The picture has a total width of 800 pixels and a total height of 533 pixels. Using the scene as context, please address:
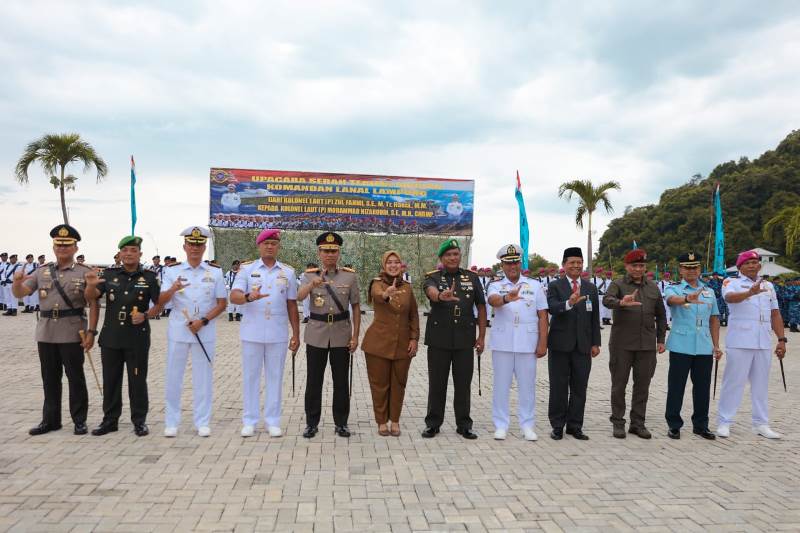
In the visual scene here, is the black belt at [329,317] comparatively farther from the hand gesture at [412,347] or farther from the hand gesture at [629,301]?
the hand gesture at [629,301]

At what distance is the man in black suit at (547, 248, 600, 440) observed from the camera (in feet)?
18.8

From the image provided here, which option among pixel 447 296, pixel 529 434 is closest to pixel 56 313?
pixel 447 296

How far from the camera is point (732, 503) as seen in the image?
4.05m

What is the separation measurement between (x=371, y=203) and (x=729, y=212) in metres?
27.9

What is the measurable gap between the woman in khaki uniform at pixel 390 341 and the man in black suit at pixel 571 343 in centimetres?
143

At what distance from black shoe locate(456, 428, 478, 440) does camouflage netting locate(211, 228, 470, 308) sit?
15.9 metres

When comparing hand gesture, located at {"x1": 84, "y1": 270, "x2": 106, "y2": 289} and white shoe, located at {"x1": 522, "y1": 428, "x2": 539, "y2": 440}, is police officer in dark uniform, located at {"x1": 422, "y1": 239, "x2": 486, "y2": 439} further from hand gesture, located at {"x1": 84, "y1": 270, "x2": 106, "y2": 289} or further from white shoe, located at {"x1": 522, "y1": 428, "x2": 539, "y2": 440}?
hand gesture, located at {"x1": 84, "y1": 270, "x2": 106, "y2": 289}

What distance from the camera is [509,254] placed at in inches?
228

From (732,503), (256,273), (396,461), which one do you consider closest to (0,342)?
(256,273)

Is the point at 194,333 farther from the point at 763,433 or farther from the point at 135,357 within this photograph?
the point at 763,433

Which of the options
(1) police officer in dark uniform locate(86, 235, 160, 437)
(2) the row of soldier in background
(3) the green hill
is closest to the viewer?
(1) police officer in dark uniform locate(86, 235, 160, 437)

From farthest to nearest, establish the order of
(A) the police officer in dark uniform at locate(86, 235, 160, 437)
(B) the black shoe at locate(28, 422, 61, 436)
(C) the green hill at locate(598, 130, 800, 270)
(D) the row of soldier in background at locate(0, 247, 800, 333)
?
1. (C) the green hill at locate(598, 130, 800, 270)
2. (D) the row of soldier in background at locate(0, 247, 800, 333)
3. (A) the police officer in dark uniform at locate(86, 235, 160, 437)
4. (B) the black shoe at locate(28, 422, 61, 436)

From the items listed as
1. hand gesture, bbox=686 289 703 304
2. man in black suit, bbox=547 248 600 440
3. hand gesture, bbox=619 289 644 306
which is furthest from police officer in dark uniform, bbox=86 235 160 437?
hand gesture, bbox=686 289 703 304

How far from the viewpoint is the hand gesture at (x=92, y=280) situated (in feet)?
17.8
